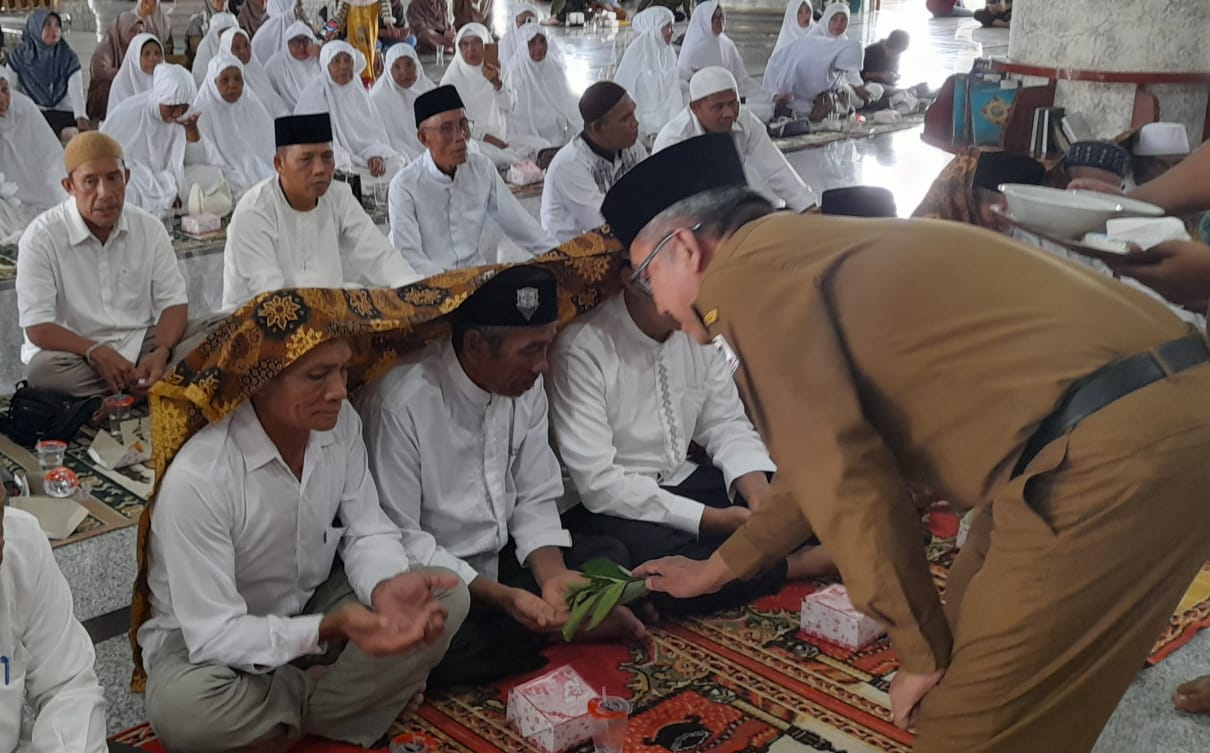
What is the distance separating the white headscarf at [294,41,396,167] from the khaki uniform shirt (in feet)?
20.3

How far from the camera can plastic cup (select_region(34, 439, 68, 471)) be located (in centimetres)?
335

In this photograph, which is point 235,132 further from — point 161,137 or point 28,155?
point 28,155

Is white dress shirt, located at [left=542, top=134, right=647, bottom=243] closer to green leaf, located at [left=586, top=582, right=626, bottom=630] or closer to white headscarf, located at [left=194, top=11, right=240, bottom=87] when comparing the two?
green leaf, located at [left=586, top=582, right=626, bottom=630]

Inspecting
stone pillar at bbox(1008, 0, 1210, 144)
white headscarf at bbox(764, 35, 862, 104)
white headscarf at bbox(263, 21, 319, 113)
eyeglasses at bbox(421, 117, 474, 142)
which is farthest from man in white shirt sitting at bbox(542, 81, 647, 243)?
white headscarf at bbox(764, 35, 862, 104)

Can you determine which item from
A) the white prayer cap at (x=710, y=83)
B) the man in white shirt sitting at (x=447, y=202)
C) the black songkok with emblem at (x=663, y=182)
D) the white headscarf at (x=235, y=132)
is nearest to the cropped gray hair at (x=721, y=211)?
the black songkok with emblem at (x=663, y=182)

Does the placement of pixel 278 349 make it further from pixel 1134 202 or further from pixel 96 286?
pixel 96 286

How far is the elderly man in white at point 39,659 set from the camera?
5.62 feet

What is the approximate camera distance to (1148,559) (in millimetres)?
1452

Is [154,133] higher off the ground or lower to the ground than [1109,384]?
lower

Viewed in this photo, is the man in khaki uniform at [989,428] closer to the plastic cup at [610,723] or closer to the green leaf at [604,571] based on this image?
the plastic cup at [610,723]

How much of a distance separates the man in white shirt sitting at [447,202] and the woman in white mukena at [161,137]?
1884 mm

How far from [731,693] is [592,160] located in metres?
3.05

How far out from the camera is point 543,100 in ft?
28.2

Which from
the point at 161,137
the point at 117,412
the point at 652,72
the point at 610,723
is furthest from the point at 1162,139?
the point at 652,72
